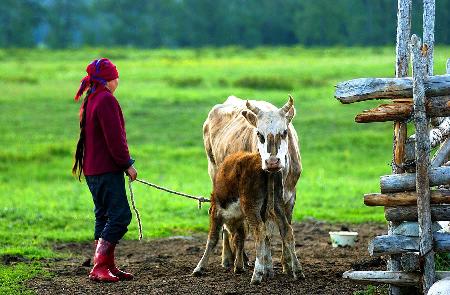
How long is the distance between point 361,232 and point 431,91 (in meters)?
6.02

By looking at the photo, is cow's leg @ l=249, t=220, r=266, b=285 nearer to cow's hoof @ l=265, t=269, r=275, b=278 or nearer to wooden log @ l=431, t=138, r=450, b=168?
cow's hoof @ l=265, t=269, r=275, b=278

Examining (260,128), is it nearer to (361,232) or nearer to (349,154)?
(361,232)

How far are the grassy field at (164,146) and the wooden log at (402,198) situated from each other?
4.02 metres

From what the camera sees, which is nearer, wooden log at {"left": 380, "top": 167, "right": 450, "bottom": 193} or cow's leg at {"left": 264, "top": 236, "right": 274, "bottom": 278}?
wooden log at {"left": 380, "top": 167, "right": 450, "bottom": 193}

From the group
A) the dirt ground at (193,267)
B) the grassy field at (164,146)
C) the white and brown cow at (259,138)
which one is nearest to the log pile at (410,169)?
the dirt ground at (193,267)

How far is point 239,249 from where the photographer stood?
35.1 ft

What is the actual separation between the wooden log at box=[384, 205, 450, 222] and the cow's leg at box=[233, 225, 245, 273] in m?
2.44

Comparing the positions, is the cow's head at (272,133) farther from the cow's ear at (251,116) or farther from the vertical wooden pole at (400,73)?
the vertical wooden pole at (400,73)

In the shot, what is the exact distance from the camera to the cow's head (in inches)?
370

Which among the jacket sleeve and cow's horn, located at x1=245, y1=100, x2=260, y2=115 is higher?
cow's horn, located at x1=245, y1=100, x2=260, y2=115

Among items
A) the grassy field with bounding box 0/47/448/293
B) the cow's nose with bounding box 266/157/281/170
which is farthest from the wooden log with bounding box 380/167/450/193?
the grassy field with bounding box 0/47/448/293

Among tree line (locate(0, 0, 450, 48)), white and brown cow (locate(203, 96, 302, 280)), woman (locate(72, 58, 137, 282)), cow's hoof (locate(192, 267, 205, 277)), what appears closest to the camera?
white and brown cow (locate(203, 96, 302, 280))

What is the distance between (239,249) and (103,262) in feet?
5.10

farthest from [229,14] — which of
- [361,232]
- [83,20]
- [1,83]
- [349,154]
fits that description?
[361,232]
